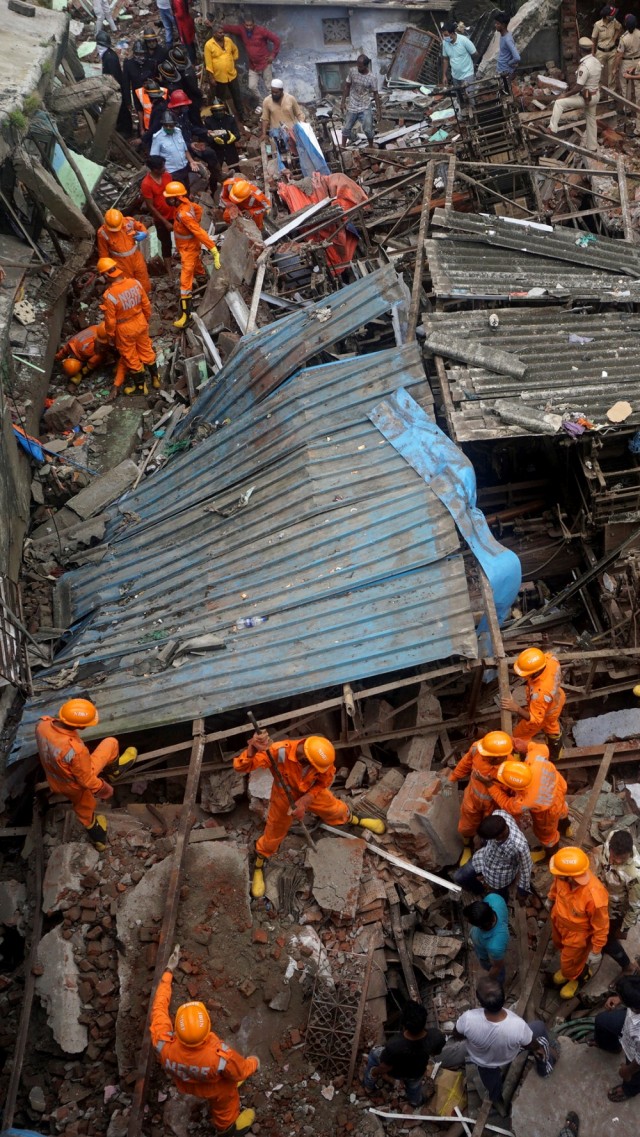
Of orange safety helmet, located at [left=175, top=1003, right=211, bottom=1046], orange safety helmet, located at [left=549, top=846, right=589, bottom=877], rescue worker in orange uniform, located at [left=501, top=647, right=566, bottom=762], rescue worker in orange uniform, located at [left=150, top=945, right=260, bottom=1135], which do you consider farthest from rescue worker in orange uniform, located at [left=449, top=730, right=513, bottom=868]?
orange safety helmet, located at [left=175, top=1003, right=211, bottom=1046]

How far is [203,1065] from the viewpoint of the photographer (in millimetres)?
5539

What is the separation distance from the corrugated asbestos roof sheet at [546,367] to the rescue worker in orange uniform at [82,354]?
4.42 meters

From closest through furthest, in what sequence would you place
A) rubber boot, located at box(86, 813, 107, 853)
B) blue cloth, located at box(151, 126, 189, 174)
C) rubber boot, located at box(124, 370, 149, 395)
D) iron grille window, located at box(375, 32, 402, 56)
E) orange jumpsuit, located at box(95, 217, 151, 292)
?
rubber boot, located at box(86, 813, 107, 853)
orange jumpsuit, located at box(95, 217, 151, 292)
rubber boot, located at box(124, 370, 149, 395)
blue cloth, located at box(151, 126, 189, 174)
iron grille window, located at box(375, 32, 402, 56)

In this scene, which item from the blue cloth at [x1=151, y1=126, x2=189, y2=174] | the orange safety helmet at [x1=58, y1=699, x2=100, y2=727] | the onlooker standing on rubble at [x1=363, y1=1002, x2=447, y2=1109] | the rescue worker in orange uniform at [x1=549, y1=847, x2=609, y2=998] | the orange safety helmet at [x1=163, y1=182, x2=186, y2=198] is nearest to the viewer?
the onlooker standing on rubble at [x1=363, y1=1002, x2=447, y2=1109]

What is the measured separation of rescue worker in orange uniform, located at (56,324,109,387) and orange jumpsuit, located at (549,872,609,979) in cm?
801

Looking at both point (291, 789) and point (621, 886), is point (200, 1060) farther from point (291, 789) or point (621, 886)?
point (621, 886)

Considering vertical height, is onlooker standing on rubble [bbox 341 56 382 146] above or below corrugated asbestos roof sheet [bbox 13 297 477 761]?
above

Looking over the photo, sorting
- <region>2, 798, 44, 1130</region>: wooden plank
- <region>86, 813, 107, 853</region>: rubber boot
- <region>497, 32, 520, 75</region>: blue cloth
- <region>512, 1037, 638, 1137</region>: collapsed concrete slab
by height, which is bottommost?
<region>512, 1037, 638, 1137</region>: collapsed concrete slab

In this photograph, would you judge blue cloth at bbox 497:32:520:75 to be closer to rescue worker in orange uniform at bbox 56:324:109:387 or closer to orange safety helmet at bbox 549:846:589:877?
rescue worker in orange uniform at bbox 56:324:109:387

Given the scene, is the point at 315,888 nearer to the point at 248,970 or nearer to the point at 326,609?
the point at 248,970

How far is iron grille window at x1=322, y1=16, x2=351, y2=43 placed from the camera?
53.3 feet

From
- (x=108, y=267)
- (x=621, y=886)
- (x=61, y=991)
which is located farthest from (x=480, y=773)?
(x=108, y=267)

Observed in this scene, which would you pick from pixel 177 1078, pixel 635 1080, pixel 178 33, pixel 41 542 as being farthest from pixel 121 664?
pixel 178 33

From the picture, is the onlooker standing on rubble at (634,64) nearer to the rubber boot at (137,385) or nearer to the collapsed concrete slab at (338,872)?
the rubber boot at (137,385)
